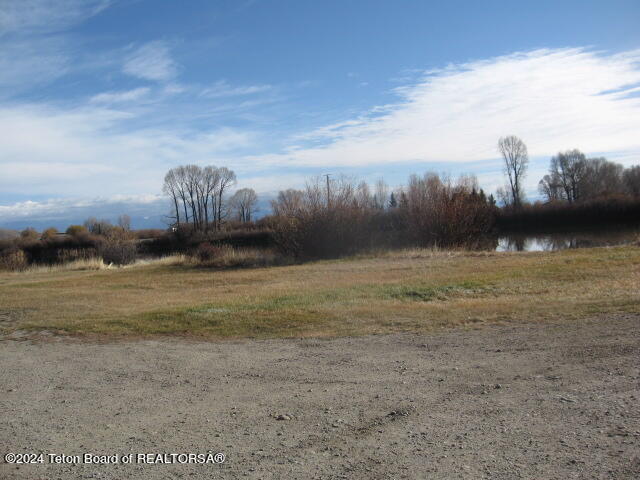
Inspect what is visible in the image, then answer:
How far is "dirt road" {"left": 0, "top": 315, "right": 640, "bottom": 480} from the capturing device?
414 cm

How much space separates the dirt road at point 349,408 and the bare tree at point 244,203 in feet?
249

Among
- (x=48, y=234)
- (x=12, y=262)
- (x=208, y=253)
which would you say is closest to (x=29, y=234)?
(x=48, y=234)

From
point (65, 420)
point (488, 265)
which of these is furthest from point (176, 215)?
point (65, 420)

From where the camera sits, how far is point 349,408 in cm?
537

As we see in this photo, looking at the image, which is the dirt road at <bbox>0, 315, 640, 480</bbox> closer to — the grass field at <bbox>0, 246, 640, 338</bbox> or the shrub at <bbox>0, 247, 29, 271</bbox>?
the grass field at <bbox>0, 246, 640, 338</bbox>

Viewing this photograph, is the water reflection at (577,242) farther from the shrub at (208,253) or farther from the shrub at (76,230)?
the shrub at (76,230)

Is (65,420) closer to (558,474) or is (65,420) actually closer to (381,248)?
(558,474)

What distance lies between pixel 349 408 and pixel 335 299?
8.02 meters

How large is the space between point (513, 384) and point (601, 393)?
0.85 m

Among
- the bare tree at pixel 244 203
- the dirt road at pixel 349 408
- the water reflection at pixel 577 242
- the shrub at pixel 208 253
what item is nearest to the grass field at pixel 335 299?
the dirt road at pixel 349 408

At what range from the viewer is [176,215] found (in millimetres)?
75500

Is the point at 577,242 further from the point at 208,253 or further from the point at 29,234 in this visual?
the point at 29,234

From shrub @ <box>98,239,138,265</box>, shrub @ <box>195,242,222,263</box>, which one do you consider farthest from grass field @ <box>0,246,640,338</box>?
shrub @ <box>98,239,138,265</box>

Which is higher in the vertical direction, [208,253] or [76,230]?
[76,230]
